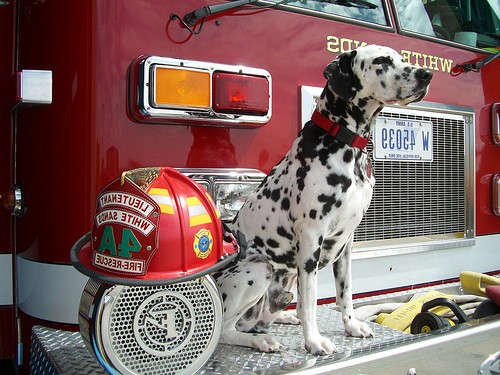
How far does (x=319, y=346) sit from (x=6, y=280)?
1071 mm

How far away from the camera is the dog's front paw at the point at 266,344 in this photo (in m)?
1.75

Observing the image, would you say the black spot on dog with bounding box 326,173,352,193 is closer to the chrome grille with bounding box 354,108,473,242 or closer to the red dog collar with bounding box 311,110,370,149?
the red dog collar with bounding box 311,110,370,149

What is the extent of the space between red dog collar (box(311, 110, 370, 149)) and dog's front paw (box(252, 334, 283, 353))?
0.66 meters

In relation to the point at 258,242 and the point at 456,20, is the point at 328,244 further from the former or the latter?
the point at 456,20

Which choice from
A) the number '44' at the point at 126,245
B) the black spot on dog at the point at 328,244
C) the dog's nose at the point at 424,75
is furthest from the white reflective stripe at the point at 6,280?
the dog's nose at the point at 424,75

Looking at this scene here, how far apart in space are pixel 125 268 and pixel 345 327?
0.95 metres

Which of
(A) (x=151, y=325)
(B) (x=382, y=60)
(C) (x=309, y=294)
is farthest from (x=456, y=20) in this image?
(A) (x=151, y=325)

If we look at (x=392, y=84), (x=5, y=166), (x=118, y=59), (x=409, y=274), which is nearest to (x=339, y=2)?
(x=392, y=84)

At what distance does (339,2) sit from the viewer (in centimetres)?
236

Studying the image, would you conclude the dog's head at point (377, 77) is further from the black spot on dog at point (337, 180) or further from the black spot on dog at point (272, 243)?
the black spot on dog at point (272, 243)

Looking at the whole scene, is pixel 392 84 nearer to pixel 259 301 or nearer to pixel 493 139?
pixel 259 301

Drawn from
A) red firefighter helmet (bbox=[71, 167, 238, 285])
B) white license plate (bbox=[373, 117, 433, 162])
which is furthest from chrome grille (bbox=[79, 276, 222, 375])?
white license plate (bbox=[373, 117, 433, 162])

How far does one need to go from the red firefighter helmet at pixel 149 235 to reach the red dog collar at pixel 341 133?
0.59 meters

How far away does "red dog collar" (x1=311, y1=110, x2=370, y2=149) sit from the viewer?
5.86 feet
